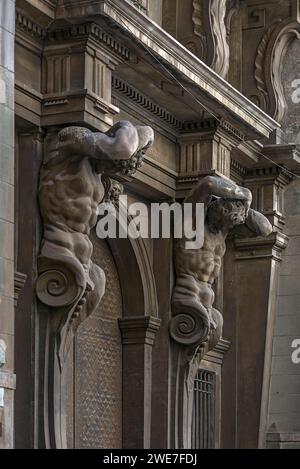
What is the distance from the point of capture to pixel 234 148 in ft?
70.0

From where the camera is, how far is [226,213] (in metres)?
19.6

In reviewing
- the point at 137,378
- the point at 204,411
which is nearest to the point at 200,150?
the point at 137,378

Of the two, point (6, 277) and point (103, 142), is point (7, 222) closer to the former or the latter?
point (6, 277)

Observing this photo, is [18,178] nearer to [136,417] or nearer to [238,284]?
[136,417]

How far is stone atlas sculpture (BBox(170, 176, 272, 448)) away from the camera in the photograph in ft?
64.7

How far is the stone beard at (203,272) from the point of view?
19.6 metres

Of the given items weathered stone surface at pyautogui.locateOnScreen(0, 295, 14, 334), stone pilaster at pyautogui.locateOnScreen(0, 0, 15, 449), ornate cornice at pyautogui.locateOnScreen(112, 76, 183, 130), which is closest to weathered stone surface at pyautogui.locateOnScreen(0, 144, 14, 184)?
stone pilaster at pyautogui.locateOnScreen(0, 0, 15, 449)

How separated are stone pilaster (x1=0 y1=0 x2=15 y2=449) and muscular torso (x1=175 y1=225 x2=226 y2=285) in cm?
512

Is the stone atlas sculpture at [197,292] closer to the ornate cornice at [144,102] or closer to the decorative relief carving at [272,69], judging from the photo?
the ornate cornice at [144,102]

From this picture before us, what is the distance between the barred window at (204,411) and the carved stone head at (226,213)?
2.38m

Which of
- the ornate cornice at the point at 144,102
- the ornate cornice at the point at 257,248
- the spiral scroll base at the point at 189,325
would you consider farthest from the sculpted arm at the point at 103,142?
the ornate cornice at the point at 257,248

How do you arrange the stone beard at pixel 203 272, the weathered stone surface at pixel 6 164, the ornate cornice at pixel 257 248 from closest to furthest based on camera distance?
1. the weathered stone surface at pixel 6 164
2. the stone beard at pixel 203 272
3. the ornate cornice at pixel 257 248

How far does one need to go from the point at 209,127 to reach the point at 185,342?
256 cm

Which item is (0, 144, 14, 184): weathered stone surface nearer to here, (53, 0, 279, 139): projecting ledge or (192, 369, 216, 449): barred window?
(53, 0, 279, 139): projecting ledge
